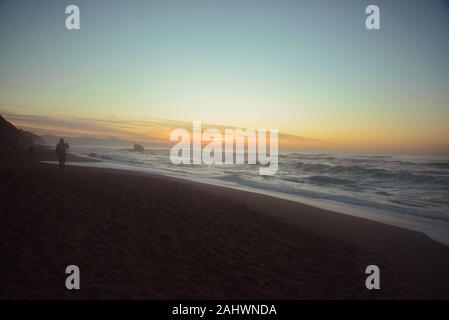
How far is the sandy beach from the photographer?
508 centimetres

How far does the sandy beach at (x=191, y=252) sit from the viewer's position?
5.08 metres

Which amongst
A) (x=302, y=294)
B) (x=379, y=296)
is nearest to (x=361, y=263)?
(x=379, y=296)

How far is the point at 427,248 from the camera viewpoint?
8.35 metres

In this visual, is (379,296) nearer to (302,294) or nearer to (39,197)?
(302,294)

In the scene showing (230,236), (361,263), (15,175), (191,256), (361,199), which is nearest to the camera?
(191,256)

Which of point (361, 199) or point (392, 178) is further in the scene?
point (392, 178)

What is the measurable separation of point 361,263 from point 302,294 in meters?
2.53

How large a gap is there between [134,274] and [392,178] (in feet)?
97.0

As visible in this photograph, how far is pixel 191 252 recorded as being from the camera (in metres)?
6.56

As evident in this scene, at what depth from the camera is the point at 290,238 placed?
27.0 ft
